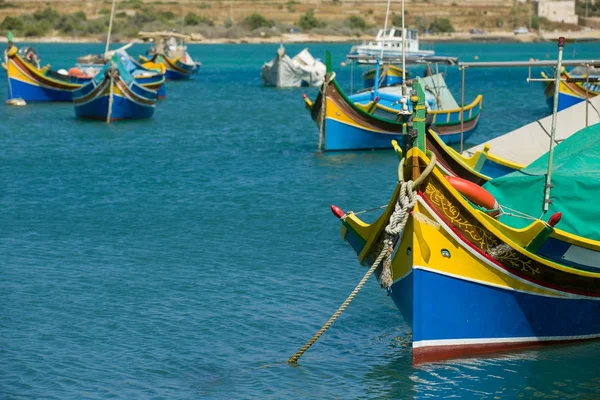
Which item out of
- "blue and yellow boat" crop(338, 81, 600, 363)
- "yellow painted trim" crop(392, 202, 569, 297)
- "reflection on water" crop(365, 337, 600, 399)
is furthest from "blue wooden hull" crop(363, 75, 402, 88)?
"yellow painted trim" crop(392, 202, 569, 297)

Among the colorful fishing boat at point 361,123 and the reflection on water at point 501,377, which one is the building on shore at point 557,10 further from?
the reflection on water at point 501,377

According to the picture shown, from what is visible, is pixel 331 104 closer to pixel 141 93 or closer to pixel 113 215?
pixel 113 215

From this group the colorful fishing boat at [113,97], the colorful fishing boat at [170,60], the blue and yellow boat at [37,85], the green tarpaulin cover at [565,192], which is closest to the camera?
the green tarpaulin cover at [565,192]

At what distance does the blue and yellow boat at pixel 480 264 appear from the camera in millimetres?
11633

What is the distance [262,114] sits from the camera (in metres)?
44.7

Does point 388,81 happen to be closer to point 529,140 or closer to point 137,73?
point 137,73

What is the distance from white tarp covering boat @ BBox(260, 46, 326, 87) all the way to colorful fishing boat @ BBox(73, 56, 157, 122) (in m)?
20.9

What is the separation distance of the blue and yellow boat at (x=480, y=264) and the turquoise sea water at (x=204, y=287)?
34cm

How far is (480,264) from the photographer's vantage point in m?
11.9

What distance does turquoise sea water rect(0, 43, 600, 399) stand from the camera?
1225 cm

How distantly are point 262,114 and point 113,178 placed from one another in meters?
18.2

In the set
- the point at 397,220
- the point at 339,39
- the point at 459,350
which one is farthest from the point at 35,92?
the point at 339,39

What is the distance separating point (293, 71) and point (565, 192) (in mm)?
49308

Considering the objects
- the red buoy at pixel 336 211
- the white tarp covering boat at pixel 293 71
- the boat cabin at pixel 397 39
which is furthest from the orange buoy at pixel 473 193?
the boat cabin at pixel 397 39
